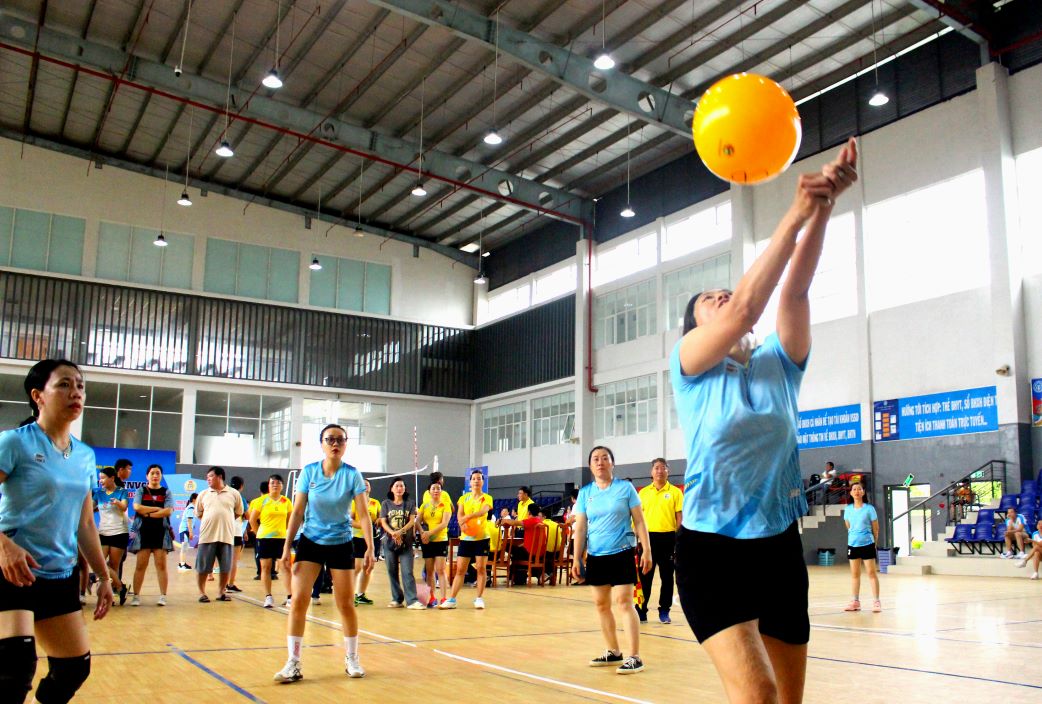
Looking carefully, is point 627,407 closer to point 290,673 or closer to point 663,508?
point 663,508

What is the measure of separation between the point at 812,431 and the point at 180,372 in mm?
23107

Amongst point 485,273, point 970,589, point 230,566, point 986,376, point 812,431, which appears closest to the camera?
point 230,566

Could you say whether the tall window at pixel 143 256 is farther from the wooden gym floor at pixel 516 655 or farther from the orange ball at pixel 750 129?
the orange ball at pixel 750 129

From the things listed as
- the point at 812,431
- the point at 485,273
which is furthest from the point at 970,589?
the point at 485,273

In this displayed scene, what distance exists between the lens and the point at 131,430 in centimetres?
3278

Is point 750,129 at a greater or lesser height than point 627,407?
lesser

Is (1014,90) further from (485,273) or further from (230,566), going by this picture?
(485,273)

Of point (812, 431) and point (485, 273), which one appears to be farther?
point (485, 273)

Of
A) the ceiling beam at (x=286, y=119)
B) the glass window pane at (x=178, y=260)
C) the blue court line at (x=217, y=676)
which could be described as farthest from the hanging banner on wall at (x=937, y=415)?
the glass window pane at (x=178, y=260)

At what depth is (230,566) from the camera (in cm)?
1334

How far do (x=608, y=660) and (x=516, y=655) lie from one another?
39.2 inches

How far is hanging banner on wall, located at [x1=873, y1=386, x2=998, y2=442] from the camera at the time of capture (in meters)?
20.9

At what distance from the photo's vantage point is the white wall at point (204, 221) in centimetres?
3130

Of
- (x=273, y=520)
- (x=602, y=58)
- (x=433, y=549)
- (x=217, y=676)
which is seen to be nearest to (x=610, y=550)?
(x=217, y=676)
